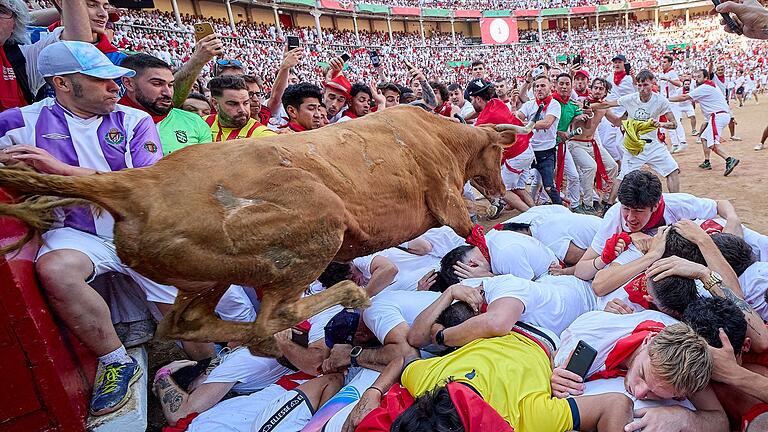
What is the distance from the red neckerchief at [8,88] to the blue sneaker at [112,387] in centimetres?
207

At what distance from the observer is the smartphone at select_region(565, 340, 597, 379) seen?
8.58 feet

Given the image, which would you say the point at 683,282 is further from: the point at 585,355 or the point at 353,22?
the point at 353,22

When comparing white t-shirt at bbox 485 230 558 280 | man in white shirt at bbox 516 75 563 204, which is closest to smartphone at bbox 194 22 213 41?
white t-shirt at bbox 485 230 558 280

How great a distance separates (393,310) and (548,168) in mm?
5222

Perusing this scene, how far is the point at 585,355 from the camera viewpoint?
2.64 metres

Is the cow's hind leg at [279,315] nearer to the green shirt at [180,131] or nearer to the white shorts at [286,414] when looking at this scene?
the white shorts at [286,414]

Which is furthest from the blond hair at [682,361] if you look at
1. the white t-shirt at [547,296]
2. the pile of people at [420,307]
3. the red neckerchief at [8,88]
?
the red neckerchief at [8,88]

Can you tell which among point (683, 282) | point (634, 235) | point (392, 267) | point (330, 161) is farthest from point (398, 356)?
point (634, 235)

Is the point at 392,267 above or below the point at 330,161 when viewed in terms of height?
below

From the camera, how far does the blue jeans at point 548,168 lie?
293 inches

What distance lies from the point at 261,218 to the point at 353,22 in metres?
48.7

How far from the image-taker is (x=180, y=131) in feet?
12.5

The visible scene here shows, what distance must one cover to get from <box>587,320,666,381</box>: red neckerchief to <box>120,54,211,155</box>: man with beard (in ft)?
11.1

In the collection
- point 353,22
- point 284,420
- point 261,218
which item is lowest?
point 284,420
